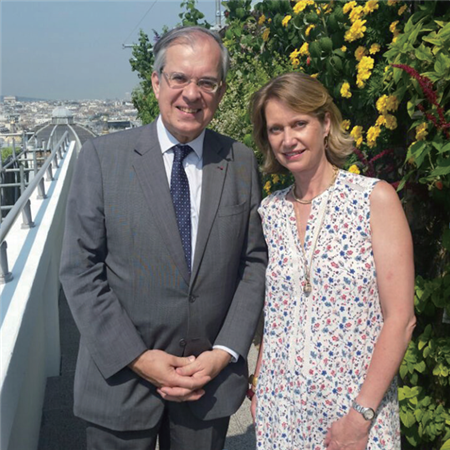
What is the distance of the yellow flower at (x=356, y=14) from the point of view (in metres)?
2.54

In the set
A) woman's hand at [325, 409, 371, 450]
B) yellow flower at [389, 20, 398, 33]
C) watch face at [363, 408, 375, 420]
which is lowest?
woman's hand at [325, 409, 371, 450]

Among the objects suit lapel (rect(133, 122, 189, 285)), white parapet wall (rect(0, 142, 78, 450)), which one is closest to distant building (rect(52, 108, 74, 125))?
white parapet wall (rect(0, 142, 78, 450))

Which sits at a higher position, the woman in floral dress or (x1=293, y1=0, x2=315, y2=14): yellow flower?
(x1=293, y1=0, x2=315, y2=14): yellow flower

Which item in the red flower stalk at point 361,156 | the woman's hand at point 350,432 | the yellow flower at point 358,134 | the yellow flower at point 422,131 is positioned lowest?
the woman's hand at point 350,432

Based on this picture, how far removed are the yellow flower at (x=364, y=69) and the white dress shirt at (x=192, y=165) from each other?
0.99 m

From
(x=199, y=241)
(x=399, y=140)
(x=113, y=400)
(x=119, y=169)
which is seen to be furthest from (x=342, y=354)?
(x=399, y=140)

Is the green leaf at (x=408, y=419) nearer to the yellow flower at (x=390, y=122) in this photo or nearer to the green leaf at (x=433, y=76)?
the yellow flower at (x=390, y=122)

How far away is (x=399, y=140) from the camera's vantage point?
95.1 inches

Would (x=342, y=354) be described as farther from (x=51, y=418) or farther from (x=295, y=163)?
(x=51, y=418)

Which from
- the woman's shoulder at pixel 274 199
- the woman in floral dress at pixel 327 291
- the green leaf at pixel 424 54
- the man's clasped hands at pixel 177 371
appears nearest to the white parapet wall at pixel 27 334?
the man's clasped hands at pixel 177 371

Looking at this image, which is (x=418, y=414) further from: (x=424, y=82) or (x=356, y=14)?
(x=356, y=14)

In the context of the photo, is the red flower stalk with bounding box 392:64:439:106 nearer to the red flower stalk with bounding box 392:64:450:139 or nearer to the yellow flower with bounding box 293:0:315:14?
the red flower stalk with bounding box 392:64:450:139

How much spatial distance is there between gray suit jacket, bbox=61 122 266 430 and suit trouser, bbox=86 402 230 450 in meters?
0.05

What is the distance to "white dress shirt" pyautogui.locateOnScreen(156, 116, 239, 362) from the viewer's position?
73.5 inches
